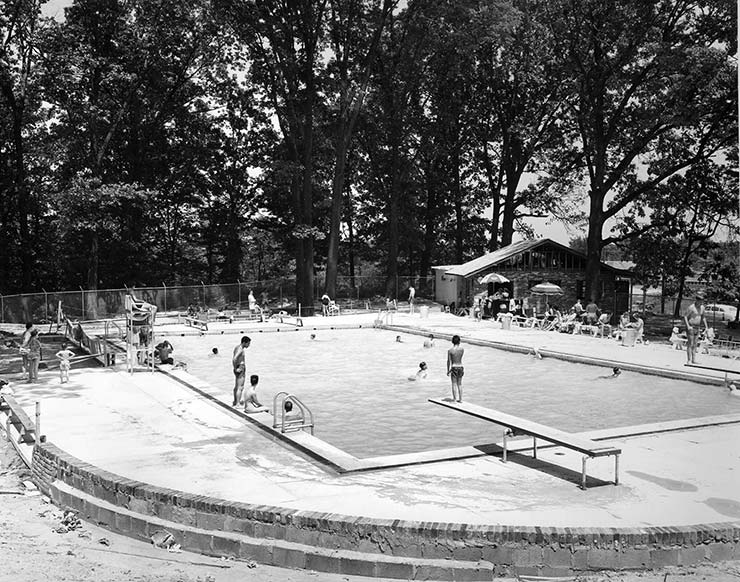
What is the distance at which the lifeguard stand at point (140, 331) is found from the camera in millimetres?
21230

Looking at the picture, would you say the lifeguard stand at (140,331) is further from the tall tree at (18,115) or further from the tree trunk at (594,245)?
the tree trunk at (594,245)

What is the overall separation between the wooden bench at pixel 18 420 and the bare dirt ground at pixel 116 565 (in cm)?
375

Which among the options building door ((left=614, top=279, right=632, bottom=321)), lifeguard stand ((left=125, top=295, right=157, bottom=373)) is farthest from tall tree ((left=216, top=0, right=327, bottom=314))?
lifeguard stand ((left=125, top=295, right=157, bottom=373))

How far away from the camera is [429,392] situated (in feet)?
60.6

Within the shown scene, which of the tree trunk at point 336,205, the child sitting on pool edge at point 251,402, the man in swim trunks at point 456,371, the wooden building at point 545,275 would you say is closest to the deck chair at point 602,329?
the wooden building at point 545,275

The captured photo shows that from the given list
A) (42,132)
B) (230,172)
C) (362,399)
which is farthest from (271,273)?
(362,399)

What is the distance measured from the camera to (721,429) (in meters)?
13.3

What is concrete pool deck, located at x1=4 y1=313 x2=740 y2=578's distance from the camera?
25.7 ft

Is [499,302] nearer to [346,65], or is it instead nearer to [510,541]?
[346,65]

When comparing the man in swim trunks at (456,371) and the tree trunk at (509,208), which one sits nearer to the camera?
the man in swim trunks at (456,371)

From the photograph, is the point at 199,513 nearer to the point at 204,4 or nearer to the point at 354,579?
the point at 354,579

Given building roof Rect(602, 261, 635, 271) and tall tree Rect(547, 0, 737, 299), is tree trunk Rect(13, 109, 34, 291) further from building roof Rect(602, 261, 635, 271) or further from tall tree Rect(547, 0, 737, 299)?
building roof Rect(602, 261, 635, 271)

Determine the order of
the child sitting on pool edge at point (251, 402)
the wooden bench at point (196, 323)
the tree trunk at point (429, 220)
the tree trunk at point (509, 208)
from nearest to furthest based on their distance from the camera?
the child sitting on pool edge at point (251, 402) → the wooden bench at point (196, 323) → the tree trunk at point (509, 208) → the tree trunk at point (429, 220)

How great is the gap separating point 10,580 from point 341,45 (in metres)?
45.1
